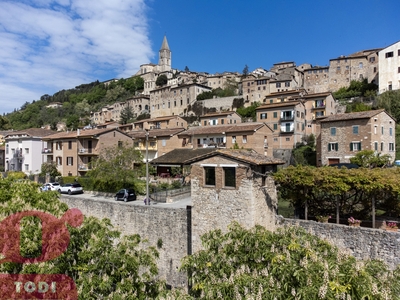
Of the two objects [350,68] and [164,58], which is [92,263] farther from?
[164,58]

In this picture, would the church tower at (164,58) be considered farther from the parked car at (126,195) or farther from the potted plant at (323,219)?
the potted plant at (323,219)

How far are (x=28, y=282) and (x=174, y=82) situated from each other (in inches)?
4846

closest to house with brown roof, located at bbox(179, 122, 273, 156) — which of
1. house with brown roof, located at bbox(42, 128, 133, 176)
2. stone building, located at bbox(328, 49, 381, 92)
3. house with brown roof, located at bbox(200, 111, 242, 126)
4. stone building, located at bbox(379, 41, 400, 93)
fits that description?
house with brown roof, located at bbox(42, 128, 133, 176)

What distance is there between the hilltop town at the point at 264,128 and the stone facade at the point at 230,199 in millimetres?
11712

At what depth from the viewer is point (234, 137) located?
138 feet

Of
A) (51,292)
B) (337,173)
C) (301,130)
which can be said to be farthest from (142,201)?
(301,130)

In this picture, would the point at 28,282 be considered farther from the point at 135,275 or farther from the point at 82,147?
the point at 82,147

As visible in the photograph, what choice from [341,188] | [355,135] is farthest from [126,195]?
[355,135]

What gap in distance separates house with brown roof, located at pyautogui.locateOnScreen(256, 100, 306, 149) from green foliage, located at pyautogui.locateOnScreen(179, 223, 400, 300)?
41.4 m

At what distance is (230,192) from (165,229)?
590 centimetres

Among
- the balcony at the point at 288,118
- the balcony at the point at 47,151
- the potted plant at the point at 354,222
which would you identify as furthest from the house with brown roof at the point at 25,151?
the potted plant at the point at 354,222

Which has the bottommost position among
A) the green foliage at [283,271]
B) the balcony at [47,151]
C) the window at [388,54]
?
the green foliage at [283,271]

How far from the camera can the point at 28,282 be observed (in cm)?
611

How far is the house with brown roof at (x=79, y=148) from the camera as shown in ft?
135
